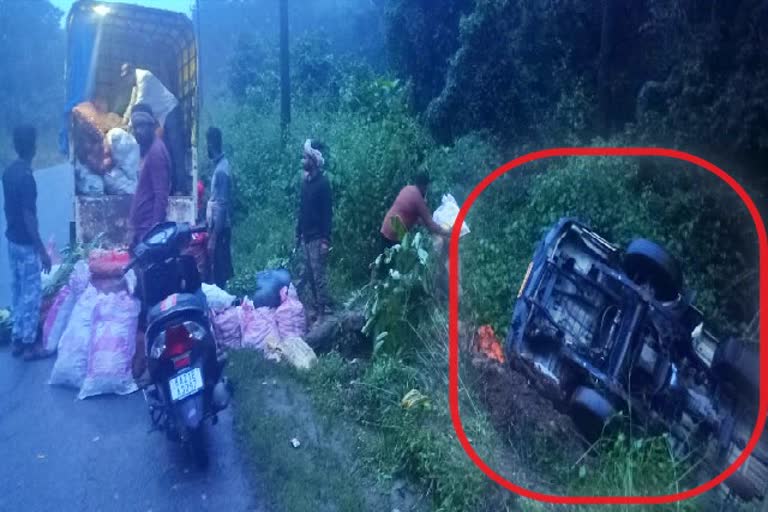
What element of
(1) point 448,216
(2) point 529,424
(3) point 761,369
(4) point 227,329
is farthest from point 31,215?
(3) point 761,369

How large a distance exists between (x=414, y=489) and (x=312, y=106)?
1253 cm

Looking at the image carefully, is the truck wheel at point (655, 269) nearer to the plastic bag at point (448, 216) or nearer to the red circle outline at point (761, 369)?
the red circle outline at point (761, 369)

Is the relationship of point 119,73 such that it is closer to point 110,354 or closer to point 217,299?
point 217,299

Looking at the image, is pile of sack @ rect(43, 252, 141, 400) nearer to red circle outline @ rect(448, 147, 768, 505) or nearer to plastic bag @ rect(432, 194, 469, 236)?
red circle outline @ rect(448, 147, 768, 505)

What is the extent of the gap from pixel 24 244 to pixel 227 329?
2.15 meters

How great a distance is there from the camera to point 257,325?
641 cm

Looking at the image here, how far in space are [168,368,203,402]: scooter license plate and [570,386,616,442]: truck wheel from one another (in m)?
2.64

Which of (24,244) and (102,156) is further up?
(102,156)

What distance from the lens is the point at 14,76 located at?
2327 cm

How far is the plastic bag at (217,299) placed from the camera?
6488mm

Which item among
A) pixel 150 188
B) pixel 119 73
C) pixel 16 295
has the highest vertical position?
pixel 119 73

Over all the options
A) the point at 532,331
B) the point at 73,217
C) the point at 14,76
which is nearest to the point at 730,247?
the point at 532,331

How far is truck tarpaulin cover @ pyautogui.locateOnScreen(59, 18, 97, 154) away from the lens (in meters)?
9.38

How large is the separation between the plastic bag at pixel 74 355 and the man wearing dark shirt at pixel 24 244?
82cm
